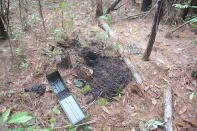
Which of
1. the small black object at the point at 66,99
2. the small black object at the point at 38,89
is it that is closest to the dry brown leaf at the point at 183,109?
the small black object at the point at 66,99

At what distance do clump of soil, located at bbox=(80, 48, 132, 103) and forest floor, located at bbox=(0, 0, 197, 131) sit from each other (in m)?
0.16

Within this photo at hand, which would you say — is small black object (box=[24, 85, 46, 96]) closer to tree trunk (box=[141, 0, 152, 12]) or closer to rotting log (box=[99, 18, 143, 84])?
rotting log (box=[99, 18, 143, 84])

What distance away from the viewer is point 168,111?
2.23 meters

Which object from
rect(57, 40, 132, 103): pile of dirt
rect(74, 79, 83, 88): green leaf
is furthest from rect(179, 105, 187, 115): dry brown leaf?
rect(74, 79, 83, 88): green leaf

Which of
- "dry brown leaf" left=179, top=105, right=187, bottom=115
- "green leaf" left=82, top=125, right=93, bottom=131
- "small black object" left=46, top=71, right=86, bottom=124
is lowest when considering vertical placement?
"dry brown leaf" left=179, top=105, right=187, bottom=115

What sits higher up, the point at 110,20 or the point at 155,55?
the point at 110,20

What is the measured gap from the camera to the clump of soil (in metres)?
2.59

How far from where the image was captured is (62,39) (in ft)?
12.1

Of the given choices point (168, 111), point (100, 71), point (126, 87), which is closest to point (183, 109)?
point (168, 111)

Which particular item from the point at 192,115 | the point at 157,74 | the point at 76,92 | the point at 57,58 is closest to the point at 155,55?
the point at 157,74

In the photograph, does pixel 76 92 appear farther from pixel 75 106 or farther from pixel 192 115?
pixel 192 115

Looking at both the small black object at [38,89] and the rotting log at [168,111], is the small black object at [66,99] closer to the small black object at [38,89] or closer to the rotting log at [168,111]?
the small black object at [38,89]

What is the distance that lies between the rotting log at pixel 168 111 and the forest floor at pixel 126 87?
0.09 m

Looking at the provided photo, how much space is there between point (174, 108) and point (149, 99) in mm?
417
